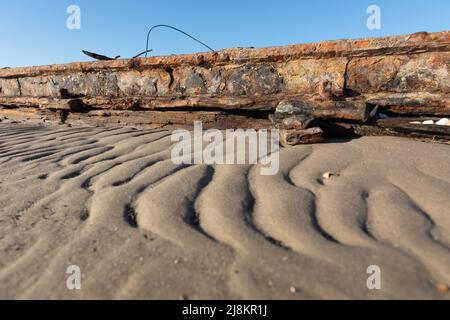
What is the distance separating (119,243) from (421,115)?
2185mm

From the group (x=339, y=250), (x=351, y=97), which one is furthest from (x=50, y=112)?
(x=339, y=250)

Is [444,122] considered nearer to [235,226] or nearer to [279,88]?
[279,88]

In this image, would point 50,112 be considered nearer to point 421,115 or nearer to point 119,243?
point 119,243

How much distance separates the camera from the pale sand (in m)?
1.17

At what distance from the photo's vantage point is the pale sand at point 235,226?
1.17m

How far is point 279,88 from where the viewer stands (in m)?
3.02

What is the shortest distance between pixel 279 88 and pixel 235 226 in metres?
1.80

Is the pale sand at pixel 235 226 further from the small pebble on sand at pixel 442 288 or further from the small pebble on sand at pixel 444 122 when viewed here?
the small pebble on sand at pixel 444 122

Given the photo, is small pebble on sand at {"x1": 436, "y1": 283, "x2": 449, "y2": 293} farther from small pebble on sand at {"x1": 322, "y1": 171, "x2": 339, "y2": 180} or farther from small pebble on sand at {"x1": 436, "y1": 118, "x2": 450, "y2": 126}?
small pebble on sand at {"x1": 436, "y1": 118, "x2": 450, "y2": 126}

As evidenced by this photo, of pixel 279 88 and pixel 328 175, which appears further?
Answer: pixel 279 88

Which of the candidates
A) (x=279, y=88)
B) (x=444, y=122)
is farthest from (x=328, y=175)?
(x=279, y=88)

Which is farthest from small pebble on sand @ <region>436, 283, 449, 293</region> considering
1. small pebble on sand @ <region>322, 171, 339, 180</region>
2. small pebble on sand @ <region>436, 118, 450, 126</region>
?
small pebble on sand @ <region>436, 118, 450, 126</region>

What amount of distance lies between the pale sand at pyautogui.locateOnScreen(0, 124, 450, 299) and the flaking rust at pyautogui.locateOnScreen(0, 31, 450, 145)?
0.29 m

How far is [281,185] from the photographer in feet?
6.11
